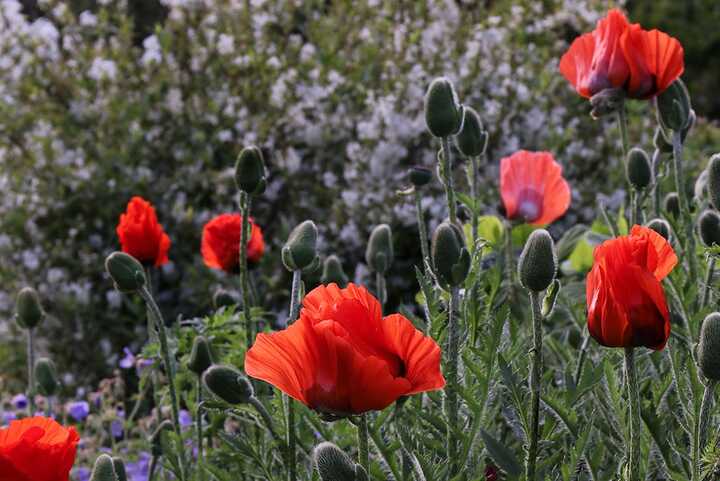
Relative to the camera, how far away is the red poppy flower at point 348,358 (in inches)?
33.9

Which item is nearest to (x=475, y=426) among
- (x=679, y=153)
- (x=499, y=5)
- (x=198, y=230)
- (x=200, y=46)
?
(x=679, y=153)

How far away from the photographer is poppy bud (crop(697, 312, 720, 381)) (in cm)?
93

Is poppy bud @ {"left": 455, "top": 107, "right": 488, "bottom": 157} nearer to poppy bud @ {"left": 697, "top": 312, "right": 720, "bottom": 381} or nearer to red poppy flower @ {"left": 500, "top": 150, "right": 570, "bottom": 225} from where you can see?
red poppy flower @ {"left": 500, "top": 150, "right": 570, "bottom": 225}

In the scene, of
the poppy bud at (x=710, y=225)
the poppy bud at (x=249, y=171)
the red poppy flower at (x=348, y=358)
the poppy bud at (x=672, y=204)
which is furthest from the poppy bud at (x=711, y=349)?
the poppy bud at (x=672, y=204)

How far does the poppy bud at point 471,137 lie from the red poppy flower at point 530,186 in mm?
184

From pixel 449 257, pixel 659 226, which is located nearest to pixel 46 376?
pixel 449 257

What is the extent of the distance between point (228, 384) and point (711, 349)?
1.80 feet

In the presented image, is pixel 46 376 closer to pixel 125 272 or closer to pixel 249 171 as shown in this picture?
pixel 125 272

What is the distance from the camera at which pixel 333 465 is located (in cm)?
85

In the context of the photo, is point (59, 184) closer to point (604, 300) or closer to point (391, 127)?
point (391, 127)

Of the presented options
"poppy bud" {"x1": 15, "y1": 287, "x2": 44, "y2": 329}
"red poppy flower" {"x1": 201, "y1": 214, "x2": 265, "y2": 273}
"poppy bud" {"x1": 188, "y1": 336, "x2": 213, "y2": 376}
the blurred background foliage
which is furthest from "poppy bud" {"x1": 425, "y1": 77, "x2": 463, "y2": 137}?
the blurred background foliage

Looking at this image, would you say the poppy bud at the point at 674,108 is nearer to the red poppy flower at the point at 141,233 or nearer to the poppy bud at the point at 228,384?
the poppy bud at the point at 228,384

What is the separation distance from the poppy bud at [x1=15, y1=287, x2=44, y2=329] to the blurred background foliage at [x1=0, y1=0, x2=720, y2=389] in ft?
5.67

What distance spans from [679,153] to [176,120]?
2667 millimetres
